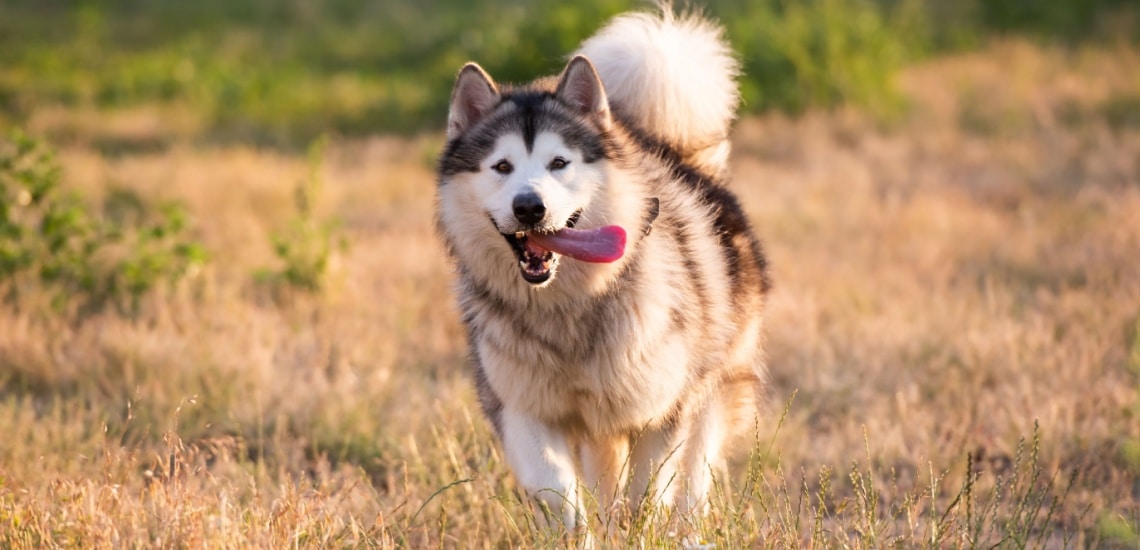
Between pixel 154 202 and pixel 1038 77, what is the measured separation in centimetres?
832

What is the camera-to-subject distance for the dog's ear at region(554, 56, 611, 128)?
3668mm

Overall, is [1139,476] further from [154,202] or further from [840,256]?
[154,202]

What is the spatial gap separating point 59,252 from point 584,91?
3.69 m

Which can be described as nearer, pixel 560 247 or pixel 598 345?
pixel 560 247

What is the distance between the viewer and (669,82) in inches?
164

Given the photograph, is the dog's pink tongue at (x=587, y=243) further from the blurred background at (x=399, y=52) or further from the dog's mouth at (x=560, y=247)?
the blurred background at (x=399, y=52)

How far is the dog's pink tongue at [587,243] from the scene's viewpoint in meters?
3.36

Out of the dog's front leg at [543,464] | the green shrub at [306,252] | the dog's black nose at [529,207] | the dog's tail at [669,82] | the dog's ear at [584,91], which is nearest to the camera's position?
the dog's black nose at [529,207]

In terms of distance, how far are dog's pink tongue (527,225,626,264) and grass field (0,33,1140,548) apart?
674 millimetres

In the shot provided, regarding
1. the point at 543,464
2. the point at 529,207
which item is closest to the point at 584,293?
the point at 529,207

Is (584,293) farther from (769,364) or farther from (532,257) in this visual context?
(769,364)

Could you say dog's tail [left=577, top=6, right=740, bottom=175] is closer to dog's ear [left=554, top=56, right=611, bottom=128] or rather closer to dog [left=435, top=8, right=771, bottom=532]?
A: dog [left=435, top=8, right=771, bottom=532]

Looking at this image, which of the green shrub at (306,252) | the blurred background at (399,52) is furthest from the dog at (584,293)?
the blurred background at (399,52)

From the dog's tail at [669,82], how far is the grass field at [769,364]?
1.11 meters
